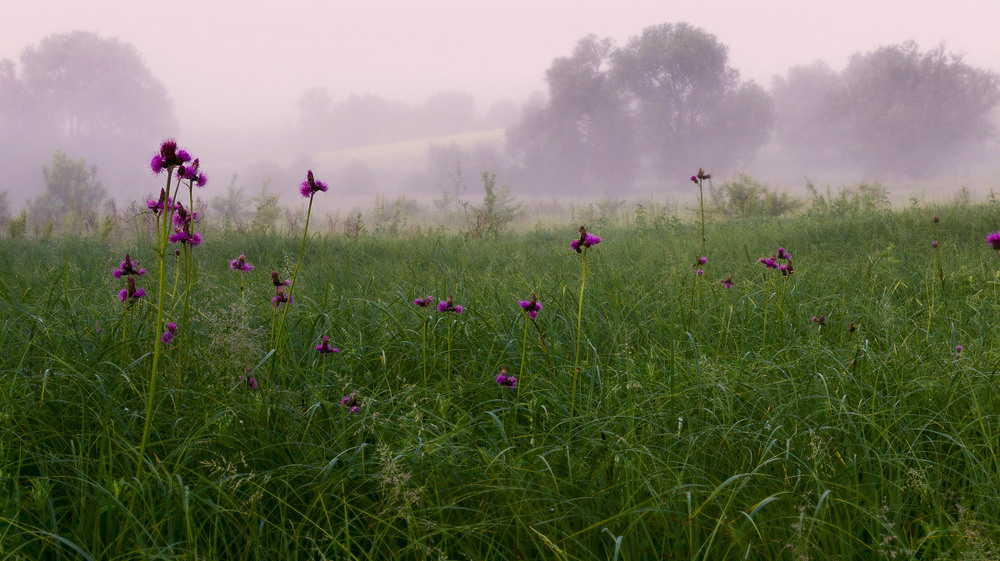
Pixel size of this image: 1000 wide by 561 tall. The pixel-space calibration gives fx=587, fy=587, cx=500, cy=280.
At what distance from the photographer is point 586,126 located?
37969mm

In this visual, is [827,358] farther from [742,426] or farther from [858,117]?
[858,117]

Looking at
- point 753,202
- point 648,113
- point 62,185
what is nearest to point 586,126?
point 648,113

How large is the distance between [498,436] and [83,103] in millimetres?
54447

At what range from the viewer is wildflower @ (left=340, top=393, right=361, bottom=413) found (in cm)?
163

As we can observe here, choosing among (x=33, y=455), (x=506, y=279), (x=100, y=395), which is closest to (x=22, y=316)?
(x=100, y=395)

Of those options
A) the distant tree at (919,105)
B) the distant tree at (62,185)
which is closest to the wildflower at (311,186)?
the distant tree at (62,185)

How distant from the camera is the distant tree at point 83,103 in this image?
143 ft

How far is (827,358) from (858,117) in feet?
132

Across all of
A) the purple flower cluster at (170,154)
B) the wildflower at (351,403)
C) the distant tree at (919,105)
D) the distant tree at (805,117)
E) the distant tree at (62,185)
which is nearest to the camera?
the purple flower cluster at (170,154)

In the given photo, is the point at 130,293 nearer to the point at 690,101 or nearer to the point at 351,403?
the point at 351,403

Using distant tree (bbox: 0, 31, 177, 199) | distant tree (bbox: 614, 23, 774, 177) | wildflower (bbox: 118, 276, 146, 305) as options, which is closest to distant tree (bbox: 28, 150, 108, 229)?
distant tree (bbox: 0, 31, 177, 199)

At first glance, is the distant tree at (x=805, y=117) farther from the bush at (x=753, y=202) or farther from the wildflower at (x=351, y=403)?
the wildflower at (x=351, y=403)

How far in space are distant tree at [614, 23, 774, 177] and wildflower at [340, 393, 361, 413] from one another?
36.3m

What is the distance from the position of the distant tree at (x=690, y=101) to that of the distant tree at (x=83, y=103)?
35.5 meters
